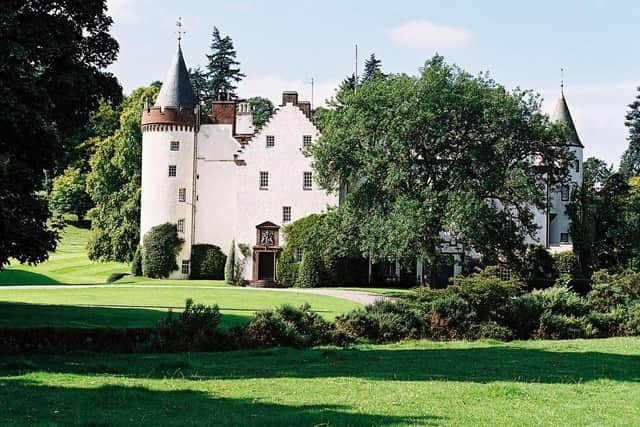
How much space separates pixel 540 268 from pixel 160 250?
79.6 feet

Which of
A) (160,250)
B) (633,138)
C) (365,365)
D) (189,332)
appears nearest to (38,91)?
(189,332)

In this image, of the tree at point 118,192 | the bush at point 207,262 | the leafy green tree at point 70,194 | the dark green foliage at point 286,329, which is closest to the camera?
the dark green foliage at point 286,329

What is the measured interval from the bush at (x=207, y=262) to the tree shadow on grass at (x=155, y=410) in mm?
43210

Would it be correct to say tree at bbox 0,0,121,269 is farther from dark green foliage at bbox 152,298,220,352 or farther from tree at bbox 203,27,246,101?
tree at bbox 203,27,246,101

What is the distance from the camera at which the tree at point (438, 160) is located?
42625 mm

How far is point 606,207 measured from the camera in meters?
52.9

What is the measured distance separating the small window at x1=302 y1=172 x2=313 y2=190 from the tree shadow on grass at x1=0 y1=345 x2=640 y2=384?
113 feet

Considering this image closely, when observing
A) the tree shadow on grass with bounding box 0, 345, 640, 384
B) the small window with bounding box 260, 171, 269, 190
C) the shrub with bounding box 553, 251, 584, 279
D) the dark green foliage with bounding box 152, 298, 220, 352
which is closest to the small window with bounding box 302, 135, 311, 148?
the small window with bounding box 260, 171, 269, 190

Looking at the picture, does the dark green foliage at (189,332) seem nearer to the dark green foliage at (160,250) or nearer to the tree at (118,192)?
the dark green foliage at (160,250)

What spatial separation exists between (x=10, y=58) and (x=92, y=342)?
630 centimetres

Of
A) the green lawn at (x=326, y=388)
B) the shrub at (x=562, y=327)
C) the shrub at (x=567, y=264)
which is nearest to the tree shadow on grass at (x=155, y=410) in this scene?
the green lawn at (x=326, y=388)

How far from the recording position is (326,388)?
12727 millimetres

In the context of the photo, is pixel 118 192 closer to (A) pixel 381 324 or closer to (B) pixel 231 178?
(B) pixel 231 178

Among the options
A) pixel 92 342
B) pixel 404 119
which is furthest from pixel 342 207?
pixel 92 342
